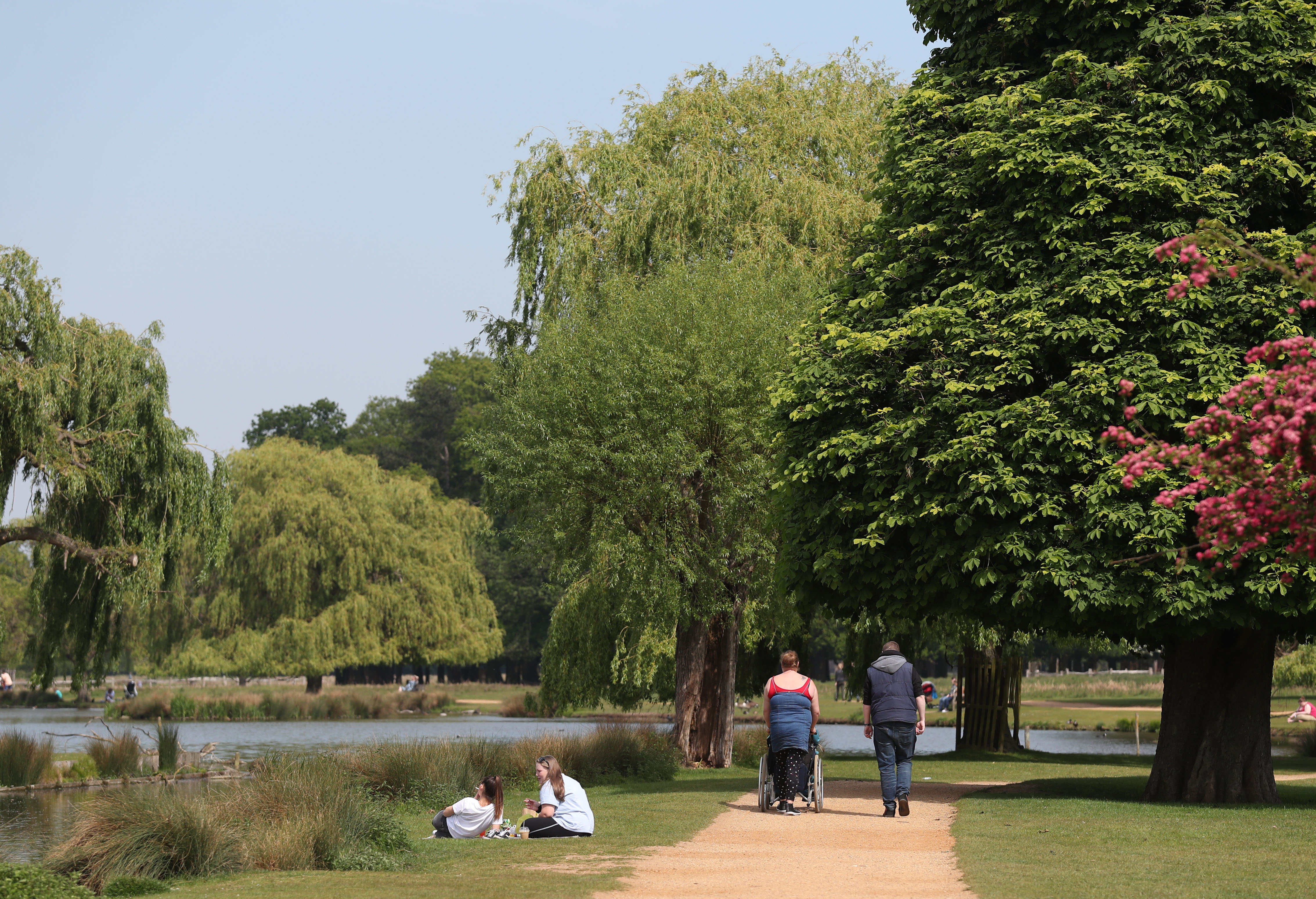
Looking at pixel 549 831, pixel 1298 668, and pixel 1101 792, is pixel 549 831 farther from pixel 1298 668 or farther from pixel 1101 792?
pixel 1298 668

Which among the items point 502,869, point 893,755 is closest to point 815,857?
point 502,869

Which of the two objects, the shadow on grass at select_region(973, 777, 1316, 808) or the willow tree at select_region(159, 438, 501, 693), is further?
the willow tree at select_region(159, 438, 501, 693)

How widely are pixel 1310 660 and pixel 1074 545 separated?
27.6 metres

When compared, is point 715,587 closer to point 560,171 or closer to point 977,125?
point 977,125

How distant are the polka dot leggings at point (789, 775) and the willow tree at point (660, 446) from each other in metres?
6.08

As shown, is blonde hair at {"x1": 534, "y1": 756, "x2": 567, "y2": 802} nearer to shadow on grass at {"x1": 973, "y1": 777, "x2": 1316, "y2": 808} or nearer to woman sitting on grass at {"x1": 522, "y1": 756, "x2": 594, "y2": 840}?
woman sitting on grass at {"x1": 522, "y1": 756, "x2": 594, "y2": 840}

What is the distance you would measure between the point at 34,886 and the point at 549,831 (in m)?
5.11

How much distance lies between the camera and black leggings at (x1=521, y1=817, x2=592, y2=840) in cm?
1331

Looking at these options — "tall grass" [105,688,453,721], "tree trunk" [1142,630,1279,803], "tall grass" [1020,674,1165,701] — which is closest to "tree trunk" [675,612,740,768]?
"tree trunk" [1142,630,1279,803]

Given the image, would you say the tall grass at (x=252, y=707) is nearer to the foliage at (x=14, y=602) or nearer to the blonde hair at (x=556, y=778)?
the foliage at (x=14, y=602)

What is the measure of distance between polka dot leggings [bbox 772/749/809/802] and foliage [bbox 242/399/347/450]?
10379 centimetres

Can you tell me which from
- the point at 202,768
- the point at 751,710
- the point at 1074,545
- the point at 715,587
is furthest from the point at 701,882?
the point at 751,710

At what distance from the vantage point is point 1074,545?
15000mm

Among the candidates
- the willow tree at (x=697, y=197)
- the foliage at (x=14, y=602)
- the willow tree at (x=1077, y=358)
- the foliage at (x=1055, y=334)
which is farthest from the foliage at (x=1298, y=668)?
the foliage at (x=14, y=602)
